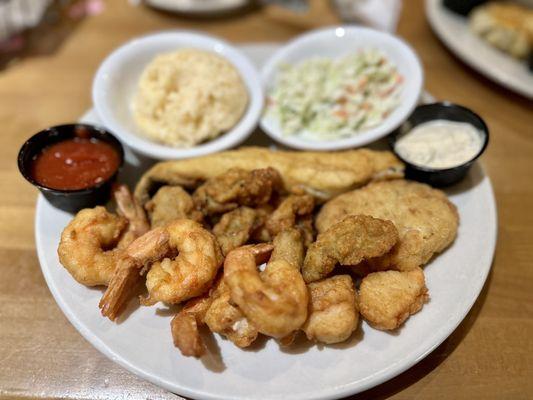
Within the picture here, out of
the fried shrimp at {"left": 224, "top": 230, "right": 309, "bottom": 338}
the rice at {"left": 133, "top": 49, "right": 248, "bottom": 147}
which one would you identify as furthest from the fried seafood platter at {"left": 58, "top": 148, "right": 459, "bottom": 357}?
the rice at {"left": 133, "top": 49, "right": 248, "bottom": 147}

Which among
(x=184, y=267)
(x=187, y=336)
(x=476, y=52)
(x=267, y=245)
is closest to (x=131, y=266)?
(x=184, y=267)

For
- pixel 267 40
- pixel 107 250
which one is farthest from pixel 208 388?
pixel 267 40

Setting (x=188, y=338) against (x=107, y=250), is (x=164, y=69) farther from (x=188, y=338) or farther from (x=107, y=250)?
(x=188, y=338)

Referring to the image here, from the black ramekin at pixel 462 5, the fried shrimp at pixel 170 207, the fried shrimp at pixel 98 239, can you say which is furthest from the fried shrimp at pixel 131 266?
the black ramekin at pixel 462 5

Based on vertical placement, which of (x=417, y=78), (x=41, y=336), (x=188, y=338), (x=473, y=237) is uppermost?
(x=417, y=78)

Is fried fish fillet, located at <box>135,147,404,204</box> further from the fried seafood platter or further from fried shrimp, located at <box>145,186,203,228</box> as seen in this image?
fried shrimp, located at <box>145,186,203,228</box>

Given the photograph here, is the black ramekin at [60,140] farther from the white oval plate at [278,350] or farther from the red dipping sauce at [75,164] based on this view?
the white oval plate at [278,350]
